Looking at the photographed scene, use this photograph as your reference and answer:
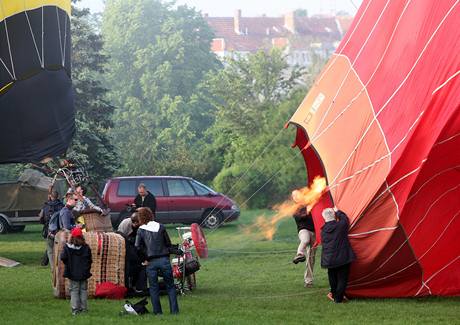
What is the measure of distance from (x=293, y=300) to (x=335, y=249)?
1138mm

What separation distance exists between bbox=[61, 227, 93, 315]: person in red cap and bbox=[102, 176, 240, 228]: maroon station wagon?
18.8m

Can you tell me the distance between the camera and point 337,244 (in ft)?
53.5

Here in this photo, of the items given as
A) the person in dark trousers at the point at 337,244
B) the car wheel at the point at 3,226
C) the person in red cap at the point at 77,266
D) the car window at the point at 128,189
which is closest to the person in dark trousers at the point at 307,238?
the person in dark trousers at the point at 337,244

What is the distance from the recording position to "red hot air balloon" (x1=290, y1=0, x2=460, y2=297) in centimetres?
1566

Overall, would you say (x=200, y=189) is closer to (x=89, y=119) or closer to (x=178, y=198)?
(x=178, y=198)

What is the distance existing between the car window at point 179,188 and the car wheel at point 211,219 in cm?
76

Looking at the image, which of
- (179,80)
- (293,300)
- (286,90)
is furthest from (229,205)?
(179,80)

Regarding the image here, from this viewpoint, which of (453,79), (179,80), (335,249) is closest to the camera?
(453,79)

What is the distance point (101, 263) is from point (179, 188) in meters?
17.8

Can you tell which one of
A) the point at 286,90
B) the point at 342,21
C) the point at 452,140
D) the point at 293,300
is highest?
the point at 452,140

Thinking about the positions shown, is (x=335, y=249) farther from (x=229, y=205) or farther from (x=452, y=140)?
(x=229, y=205)

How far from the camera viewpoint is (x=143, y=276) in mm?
17703

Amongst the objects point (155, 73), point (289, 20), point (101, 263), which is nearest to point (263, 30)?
point (289, 20)

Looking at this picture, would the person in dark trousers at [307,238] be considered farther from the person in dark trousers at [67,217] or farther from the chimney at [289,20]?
the chimney at [289,20]
